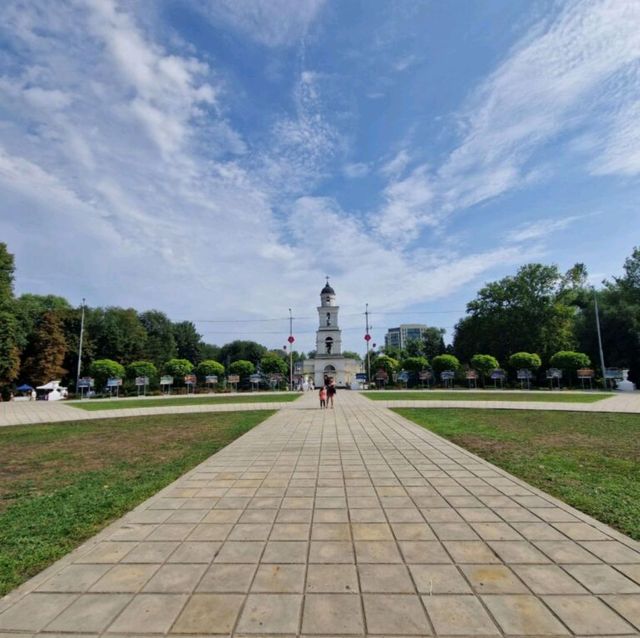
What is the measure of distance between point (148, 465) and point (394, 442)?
16.5ft

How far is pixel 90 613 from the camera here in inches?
106

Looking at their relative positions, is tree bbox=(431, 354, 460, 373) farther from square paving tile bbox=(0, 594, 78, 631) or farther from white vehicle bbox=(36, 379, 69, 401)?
square paving tile bbox=(0, 594, 78, 631)

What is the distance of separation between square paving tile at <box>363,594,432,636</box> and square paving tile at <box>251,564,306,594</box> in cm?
52

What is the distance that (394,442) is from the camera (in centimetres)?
917

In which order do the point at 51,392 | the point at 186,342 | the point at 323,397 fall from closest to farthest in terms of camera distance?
1. the point at 323,397
2. the point at 51,392
3. the point at 186,342

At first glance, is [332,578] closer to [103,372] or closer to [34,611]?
[34,611]

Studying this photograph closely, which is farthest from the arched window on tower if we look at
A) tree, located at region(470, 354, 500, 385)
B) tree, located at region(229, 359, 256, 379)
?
tree, located at region(470, 354, 500, 385)

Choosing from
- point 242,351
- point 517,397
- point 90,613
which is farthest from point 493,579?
point 242,351

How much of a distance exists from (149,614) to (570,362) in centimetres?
4175

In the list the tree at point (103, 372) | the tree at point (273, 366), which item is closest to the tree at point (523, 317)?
the tree at point (273, 366)

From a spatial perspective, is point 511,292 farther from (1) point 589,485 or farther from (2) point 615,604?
(2) point 615,604

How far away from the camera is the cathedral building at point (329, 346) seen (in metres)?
52.8

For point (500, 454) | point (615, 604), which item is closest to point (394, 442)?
point (500, 454)

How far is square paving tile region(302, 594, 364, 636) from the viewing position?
248 centimetres
